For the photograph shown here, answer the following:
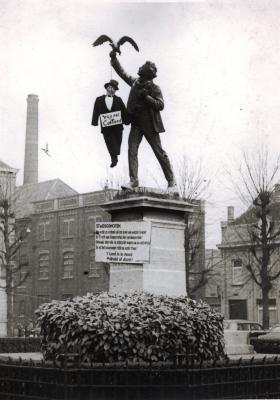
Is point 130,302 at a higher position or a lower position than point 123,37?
lower

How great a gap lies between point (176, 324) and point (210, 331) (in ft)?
2.17

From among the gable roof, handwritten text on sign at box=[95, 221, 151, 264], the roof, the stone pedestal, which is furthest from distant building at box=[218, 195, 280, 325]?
handwritten text on sign at box=[95, 221, 151, 264]

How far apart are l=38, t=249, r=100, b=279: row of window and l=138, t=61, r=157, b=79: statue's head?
1492 inches

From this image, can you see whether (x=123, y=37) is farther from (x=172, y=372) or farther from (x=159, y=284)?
(x=172, y=372)

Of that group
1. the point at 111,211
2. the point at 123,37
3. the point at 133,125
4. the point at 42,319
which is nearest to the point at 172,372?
the point at 42,319

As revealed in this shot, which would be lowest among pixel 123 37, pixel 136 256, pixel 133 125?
pixel 136 256

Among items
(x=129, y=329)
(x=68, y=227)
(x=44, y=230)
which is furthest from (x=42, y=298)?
(x=129, y=329)

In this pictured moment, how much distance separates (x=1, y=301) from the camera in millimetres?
45219

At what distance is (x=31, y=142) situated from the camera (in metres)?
58.8

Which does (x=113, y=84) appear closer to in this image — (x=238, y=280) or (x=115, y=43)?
(x=115, y=43)

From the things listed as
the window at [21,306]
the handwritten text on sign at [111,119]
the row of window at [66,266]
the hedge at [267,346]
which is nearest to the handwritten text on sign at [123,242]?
the handwritten text on sign at [111,119]

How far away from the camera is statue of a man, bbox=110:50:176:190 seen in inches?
457

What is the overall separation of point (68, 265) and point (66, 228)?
2.76 meters

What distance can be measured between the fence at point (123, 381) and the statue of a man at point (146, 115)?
4.33 meters
